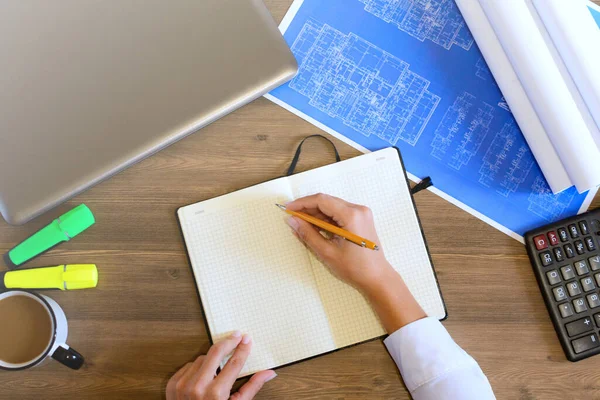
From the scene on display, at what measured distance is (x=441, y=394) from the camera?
2.24 ft

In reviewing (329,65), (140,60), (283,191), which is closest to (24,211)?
(140,60)

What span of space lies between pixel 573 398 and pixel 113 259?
2.39 feet

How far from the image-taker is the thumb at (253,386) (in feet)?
2.29

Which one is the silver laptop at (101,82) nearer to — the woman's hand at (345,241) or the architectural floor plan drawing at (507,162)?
the woman's hand at (345,241)

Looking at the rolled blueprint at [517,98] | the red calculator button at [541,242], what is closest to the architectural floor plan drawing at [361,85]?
the rolled blueprint at [517,98]

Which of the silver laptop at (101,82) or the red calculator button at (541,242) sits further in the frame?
the red calculator button at (541,242)

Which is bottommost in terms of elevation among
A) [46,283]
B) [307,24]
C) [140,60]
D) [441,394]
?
[46,283]

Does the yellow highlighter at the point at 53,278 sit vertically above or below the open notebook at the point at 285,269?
below

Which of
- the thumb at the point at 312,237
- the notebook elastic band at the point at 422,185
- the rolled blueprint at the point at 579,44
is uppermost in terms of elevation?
the rolled blueprint at the point at 579,44

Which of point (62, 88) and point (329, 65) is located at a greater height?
point (329, 65)

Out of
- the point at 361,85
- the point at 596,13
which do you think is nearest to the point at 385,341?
the point at 361,85

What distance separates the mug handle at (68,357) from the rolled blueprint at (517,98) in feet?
2.46

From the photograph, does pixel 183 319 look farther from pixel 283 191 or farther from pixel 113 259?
pixel 283 191

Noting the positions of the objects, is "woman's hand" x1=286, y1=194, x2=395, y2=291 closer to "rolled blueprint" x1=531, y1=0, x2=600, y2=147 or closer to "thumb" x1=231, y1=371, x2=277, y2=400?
"thumb" x1=231, y1=371, x2=277, y2=400
